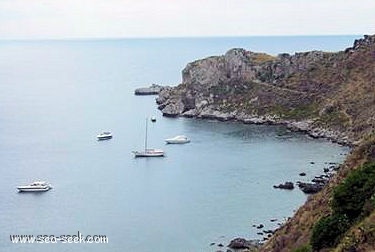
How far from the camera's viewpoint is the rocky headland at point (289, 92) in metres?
119

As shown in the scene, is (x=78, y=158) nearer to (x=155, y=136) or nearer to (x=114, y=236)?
(x=155, y=136)

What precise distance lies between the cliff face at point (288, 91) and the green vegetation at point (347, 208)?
255 ft

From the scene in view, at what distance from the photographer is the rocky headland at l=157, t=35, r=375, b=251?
118562mm

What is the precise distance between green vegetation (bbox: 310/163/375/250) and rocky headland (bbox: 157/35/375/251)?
2837 inches

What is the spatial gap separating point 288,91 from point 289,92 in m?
0.69

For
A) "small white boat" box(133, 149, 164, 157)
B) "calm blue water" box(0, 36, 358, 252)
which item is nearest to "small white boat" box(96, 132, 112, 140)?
"calm blue water" box(0, 36, 358, 252)

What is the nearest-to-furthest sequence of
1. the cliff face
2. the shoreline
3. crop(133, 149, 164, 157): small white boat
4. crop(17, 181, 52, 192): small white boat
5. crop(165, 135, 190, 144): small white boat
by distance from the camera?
crop(17, 181, 52, 192): small white boat, crop(133, 149, 164, 157): small white boat, the shoreline, crop(165, 135, 190, 144): small white boat, the cliff face

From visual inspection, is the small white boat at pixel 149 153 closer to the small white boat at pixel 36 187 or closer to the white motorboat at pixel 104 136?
the white motorboat at pixel 104 136

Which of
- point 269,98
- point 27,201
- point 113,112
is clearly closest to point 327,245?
point 27,201

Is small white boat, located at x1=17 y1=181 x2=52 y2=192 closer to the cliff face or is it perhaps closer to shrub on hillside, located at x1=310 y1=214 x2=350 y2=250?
the cliff face

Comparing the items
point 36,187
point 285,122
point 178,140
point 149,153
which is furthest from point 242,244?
point 285,122

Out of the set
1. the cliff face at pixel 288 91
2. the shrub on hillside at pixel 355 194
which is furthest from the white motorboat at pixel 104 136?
the shrub on hillside at pixel 355 194

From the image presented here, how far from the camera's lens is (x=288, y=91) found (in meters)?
139

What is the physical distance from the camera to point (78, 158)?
4126 inches
